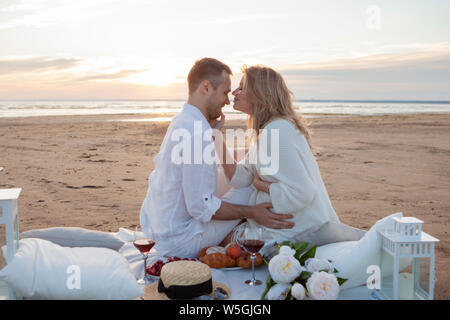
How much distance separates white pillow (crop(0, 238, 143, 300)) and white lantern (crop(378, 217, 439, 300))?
1899mm

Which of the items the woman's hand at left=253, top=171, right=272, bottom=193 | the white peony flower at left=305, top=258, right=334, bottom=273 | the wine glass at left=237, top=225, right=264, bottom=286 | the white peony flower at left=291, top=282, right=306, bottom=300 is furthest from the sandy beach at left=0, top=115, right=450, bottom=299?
the white peony flower at left=291, top=282, right=306, bottom=300

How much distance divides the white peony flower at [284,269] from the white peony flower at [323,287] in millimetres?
153

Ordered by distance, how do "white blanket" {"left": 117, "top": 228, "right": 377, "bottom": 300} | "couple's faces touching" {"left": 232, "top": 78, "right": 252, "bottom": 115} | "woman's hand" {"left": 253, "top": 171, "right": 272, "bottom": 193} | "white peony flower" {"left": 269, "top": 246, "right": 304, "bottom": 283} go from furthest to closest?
"couple's faces touching" {"left": 232, "top": 78, "right": 252, "bottom": 115}, "woman's hand" {"left": 253, "top": 171, "right": 272, "bottom": 193}, "white blanket" {"left": 117, "top": 228, "right": 377, "bottom": 300}, "white peony flower" {"left": 269, "top": 246, "right": 304, "bottom": 283}

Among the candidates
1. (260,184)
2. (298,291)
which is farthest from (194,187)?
(298,291)

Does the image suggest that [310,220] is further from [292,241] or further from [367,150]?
[367,150]

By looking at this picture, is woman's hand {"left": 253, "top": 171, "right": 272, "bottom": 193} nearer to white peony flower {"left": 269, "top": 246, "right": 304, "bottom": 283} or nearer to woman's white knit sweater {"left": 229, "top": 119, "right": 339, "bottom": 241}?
woman's white knit sweater {"left": 229, "top": 119, "right": 339, "bottom": 241}

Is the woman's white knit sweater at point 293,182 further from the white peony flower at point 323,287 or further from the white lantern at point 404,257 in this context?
the white peony flower at point 323,287

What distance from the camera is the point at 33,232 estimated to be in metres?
3.91

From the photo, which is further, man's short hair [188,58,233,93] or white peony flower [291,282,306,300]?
man's short hair [188,58,233,93]

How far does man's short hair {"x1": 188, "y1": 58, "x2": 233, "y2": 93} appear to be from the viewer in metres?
3.92

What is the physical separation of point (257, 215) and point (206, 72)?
145 cm

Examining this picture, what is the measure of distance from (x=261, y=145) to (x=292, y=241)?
956 mm

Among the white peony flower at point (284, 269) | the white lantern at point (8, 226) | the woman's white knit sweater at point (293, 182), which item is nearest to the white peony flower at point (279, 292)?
the white peony flower at point (284, 269)
